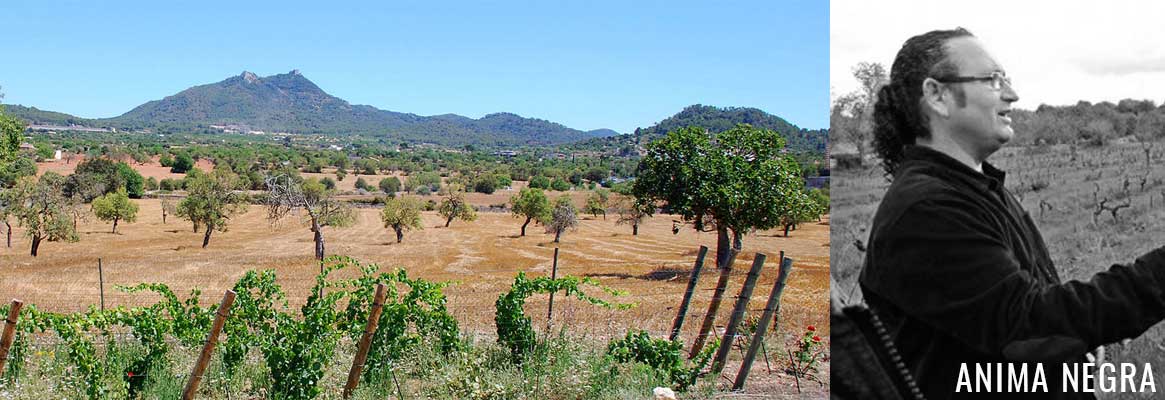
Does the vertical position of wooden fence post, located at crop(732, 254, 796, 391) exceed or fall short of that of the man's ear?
it falls short

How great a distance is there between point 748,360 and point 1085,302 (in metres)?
4.51

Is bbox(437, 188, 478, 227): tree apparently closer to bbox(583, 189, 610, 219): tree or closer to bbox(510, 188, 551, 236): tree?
bbox(510, 188, 551, 236): tree

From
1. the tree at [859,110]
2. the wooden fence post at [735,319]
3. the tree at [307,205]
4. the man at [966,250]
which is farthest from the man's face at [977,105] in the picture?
the tree at [307,205]

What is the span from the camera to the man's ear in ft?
6.11

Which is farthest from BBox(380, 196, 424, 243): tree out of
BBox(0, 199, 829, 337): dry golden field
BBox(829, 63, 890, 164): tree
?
BBox(829, 63, 890, 164): tree

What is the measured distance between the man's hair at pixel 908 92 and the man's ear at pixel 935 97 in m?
0.01

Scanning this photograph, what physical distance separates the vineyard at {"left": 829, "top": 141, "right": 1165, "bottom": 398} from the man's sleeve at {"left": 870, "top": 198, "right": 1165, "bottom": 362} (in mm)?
353

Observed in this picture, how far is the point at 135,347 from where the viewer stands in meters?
6.30

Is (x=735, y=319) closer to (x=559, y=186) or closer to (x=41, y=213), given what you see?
(x=41, y=213)

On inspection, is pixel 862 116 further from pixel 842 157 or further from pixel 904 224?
pixel 904 224

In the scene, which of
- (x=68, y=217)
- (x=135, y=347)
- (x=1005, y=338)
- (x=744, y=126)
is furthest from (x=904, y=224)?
(x=68, y=217)

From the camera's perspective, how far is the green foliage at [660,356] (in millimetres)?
6426

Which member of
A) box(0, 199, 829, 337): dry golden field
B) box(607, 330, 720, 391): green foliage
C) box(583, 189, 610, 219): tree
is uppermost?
box(607, 330, 720, 391): green foliage

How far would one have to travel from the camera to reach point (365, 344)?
5883 mm
